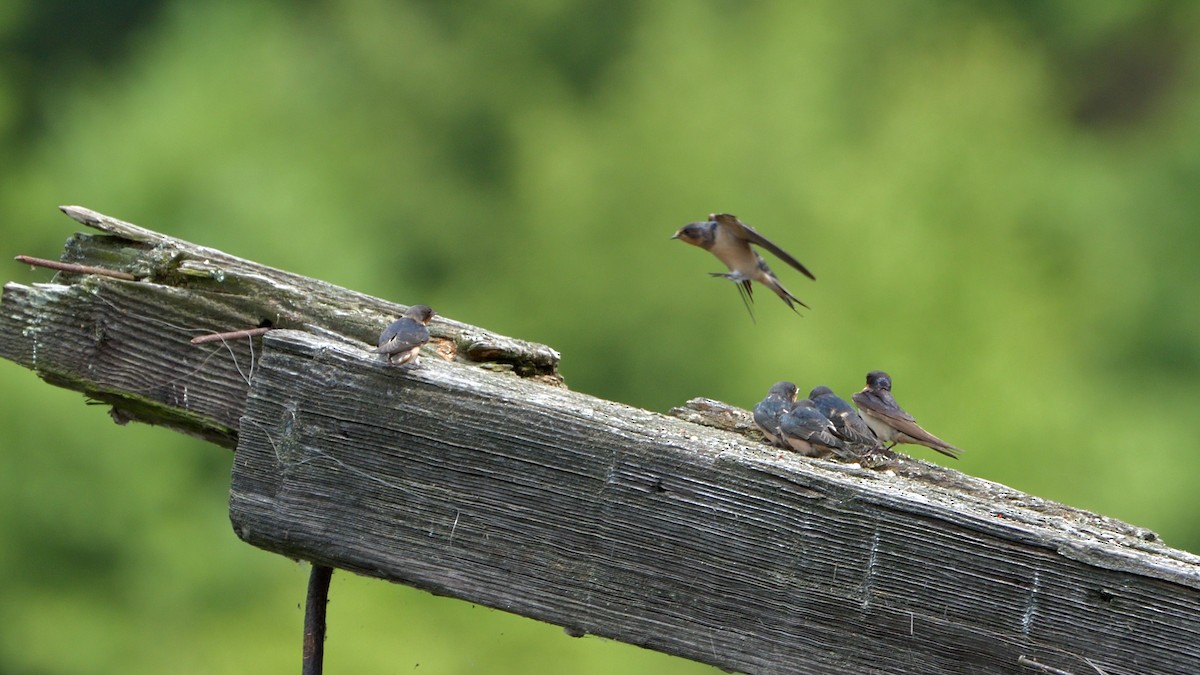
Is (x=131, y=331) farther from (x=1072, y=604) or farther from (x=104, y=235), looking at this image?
(x=1072, y=604)

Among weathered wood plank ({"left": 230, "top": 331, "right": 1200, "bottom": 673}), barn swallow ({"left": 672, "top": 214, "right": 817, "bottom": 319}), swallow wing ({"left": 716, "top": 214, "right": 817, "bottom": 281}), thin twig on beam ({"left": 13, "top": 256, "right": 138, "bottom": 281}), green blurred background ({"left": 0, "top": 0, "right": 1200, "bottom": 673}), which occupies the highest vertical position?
green blurred background ({"left": 0, "top": 0, "right": 1200, "bottom": 673})

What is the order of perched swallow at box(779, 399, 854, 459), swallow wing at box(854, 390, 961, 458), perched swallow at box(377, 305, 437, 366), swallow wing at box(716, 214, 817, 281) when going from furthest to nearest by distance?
1. swallow wing at box(854, 390, 961, 458)
2. swallow wing at box(716, 214, 817, 281)
3. perched swallow at box(779, 399, 854, 459)
4. perched swallow at box(377, 305, 437, 366)

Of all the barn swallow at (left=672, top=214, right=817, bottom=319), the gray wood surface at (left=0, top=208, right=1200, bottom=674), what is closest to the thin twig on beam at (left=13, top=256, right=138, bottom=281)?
the gray wood surface at (left=0, top=208, right=1200, bottom=674)

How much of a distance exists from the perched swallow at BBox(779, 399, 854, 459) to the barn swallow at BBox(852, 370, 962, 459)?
2.43 m

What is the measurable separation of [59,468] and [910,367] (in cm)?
929

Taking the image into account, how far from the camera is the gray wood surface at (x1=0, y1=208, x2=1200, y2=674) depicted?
1.85m

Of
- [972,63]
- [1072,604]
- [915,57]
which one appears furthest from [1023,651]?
[915,57]

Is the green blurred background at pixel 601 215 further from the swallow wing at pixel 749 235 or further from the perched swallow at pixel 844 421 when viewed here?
the perched swallow at pixel 844 421

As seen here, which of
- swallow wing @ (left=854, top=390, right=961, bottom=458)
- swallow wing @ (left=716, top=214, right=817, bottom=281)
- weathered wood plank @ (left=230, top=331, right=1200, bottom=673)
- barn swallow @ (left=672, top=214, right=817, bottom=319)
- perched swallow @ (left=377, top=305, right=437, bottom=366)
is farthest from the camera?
barn swallow @ (left=672, top=214, right=817, bottom=319)

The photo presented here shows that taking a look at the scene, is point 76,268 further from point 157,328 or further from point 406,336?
point 406,336

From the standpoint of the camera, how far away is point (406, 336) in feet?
8.04

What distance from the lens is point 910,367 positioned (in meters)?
15.2

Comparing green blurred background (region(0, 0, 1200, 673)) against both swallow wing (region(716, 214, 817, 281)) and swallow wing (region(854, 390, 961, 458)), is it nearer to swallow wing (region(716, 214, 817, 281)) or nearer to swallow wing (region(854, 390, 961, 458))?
swallow wing (region(854, 390, 961, 458))

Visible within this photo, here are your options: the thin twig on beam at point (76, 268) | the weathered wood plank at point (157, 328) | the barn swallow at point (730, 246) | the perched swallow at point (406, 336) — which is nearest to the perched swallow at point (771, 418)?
the perched swallow at point (406, 336)
